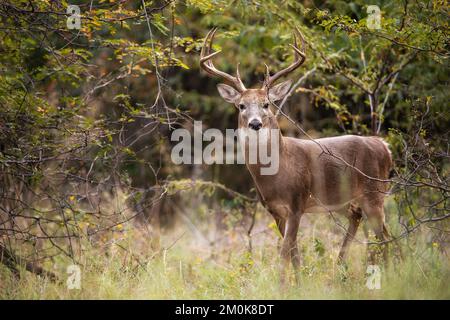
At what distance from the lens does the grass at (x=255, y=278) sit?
5.36 m

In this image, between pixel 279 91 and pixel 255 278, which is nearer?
pixel 255 278

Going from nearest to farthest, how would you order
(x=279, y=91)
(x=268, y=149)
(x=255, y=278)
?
1. (x=255, y=278)
2. (x=268, y=149)
3. (x=279, y=91)

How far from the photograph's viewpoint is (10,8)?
6.27m

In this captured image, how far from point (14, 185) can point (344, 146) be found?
12.4 feet

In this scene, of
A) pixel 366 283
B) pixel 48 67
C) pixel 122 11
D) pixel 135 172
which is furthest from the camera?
pixel 135 172

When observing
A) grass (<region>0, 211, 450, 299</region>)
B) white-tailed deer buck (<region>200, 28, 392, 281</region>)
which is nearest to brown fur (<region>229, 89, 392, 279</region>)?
white-tailed deer buck (<region>200, 28, 392, 281</region>)

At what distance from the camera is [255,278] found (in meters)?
6.10

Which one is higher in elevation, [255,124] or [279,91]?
[279,91]

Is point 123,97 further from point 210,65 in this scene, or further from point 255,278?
point 255,278

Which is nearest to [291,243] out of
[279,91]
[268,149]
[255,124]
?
[268,149]

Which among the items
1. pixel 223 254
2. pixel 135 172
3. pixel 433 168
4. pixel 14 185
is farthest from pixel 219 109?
pixel 433 168

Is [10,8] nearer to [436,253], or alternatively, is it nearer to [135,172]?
[436,253]

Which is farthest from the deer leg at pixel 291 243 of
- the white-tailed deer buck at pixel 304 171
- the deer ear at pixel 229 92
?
the deer ear at pixel 229 92

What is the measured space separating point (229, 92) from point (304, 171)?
1368 millimetres
